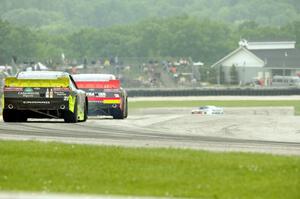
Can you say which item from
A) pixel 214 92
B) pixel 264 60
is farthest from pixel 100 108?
pixel 264 60

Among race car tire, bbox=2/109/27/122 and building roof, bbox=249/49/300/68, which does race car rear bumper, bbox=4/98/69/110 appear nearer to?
race car tire, bbox=2/109/27/122

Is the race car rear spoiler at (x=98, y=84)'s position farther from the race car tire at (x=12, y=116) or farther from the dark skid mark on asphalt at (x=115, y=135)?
the dark skid mark on asphalt at (x=115, y=135)

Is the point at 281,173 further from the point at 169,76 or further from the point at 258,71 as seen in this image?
the point at 258,71

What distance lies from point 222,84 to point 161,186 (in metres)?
95.0

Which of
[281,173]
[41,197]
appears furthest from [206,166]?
[41,197]

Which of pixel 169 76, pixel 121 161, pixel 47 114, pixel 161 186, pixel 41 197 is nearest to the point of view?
pixel 41 197

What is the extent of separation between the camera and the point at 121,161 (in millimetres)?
17344

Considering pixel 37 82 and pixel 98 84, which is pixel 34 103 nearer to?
pixel 37 82

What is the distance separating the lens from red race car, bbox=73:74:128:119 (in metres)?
34.8

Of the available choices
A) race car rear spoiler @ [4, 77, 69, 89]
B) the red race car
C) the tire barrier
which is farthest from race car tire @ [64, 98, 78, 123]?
the tire barrier

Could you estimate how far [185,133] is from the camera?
28000mm

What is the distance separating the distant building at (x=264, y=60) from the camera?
13050cm

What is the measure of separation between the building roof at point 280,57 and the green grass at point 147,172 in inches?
4481

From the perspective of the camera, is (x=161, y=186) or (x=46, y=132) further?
(x=46, y=132)
